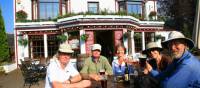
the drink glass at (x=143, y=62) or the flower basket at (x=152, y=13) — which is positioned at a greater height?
the flower basket at (x=152, y=13)

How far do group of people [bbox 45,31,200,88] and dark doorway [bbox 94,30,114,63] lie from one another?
19980 mm

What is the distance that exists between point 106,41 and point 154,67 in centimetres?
2301

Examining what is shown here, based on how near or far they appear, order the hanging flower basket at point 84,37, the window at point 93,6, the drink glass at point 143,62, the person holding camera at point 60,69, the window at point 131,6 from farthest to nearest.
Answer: the window at point 131,6
the window at point 93,6
the hanging flower basket at point 84,37
the drink glass at point 143,62
the person holding camera at point 60,69

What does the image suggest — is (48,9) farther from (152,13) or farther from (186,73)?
(186,73)

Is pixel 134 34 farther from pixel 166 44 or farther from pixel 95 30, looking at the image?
pixel 166 44

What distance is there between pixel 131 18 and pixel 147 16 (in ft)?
13.3

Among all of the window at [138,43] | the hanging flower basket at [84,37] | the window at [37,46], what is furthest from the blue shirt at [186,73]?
the window at [138,43]

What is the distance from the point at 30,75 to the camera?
17.6m

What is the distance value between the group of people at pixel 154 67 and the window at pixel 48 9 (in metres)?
22.2

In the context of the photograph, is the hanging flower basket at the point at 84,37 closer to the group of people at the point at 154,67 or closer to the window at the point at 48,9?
the window at the point at 48,9

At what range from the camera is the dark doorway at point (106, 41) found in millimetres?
28969

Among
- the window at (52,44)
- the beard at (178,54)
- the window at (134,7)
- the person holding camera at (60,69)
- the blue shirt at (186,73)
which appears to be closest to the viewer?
the blue shirt at (186,73)

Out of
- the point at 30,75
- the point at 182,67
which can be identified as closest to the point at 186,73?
the point at 182,67

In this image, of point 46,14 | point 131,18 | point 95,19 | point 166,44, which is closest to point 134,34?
point 131,18
